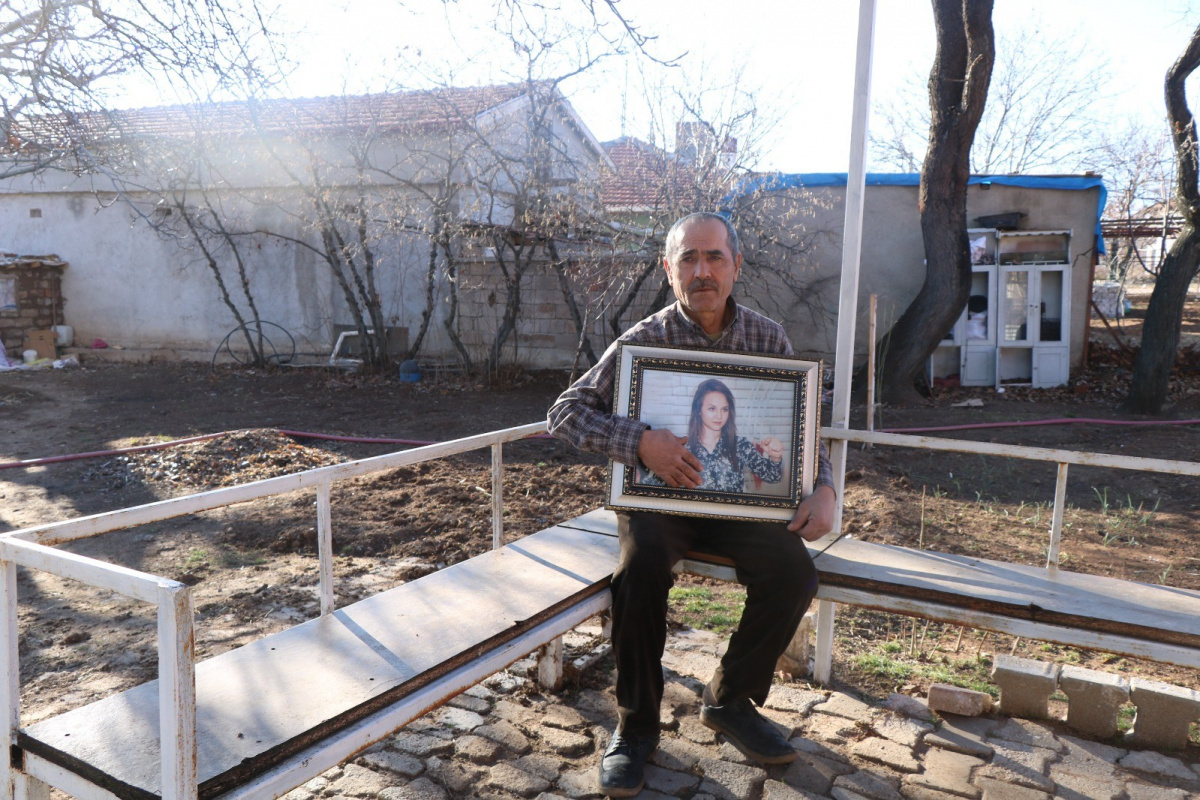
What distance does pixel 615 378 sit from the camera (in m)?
3.32

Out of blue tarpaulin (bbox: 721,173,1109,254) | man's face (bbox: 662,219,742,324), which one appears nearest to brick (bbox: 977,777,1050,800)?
man's face (bbox: 662,219,742,324)

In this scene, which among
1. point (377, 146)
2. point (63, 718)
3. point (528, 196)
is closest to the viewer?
point (63, 718)

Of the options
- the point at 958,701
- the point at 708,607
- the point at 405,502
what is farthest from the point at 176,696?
the point at 405,502

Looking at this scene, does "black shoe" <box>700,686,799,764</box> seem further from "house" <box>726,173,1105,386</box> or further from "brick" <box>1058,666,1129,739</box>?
"house" <box>726,173,1105,386</box>

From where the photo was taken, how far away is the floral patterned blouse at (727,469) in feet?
10.4

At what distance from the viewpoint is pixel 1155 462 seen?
3.24m

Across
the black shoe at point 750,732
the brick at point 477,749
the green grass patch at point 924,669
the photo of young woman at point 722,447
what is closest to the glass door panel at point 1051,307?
the green grass patch at point 924,669

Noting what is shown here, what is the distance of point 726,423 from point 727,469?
0.55 feet

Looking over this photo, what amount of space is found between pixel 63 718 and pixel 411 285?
1298cm

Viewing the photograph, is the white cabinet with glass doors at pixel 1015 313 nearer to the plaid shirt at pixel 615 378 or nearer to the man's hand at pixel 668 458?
the plaid shirt at pixel 615 378

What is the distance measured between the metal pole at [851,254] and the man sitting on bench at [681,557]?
0.57 meters

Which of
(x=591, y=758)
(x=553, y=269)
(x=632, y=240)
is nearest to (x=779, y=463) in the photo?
(x=591, y=758)

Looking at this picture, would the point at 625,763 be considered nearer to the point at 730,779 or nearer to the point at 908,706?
the point at 730,779

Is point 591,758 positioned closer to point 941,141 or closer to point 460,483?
point 460,483
